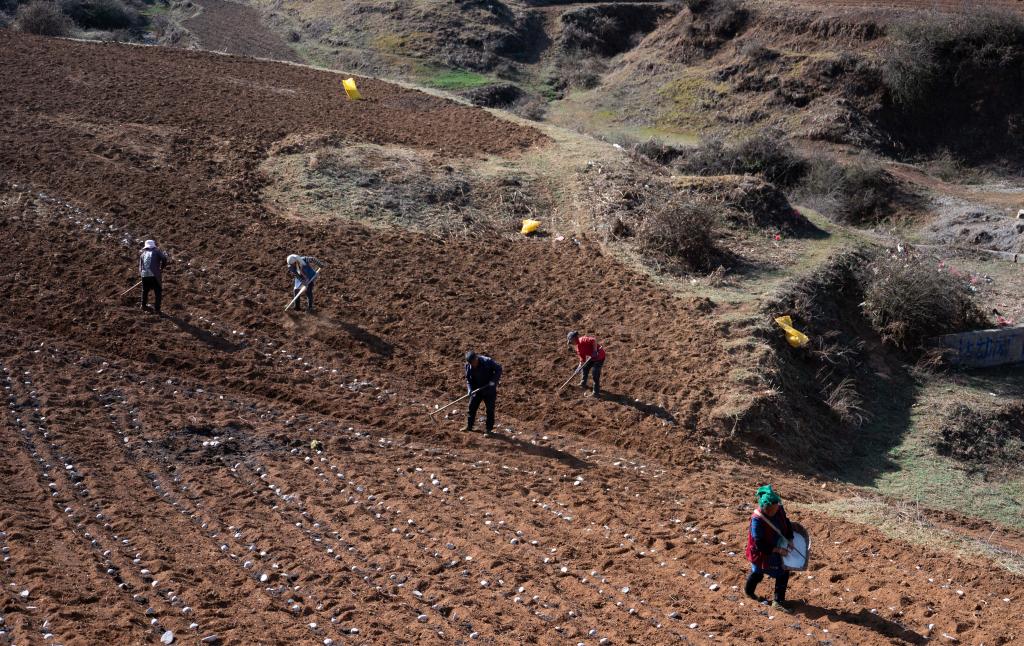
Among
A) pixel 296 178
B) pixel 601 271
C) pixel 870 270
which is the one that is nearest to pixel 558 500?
pixel 601 271

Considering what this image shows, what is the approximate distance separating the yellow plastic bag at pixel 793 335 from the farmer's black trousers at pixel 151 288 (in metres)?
9.80

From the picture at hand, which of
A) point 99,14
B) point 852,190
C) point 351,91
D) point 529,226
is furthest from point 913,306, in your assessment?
point 99,14

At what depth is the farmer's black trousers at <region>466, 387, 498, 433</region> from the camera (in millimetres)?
11992

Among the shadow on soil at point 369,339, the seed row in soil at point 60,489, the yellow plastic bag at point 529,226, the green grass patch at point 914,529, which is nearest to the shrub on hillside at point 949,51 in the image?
the yellow plastic bag at point 529,226

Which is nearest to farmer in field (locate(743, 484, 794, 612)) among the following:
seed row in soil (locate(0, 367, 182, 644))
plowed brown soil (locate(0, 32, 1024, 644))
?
plowed brown soil (locate(0, 32, 1024, 644))

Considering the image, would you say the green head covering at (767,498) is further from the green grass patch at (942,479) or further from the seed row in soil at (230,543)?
the green grass patch at (942,479)

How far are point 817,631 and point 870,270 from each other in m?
11.1

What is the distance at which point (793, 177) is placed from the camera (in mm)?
26031

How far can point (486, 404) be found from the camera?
12.1 meters

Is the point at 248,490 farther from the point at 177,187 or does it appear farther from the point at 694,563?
the point at 177,187

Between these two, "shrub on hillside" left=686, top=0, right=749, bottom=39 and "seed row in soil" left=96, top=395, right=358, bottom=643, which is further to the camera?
"shrub on hillside" left=686, top=0, right=749, bottom=39

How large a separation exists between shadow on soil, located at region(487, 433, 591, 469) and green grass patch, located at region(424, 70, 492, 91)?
75.7ft

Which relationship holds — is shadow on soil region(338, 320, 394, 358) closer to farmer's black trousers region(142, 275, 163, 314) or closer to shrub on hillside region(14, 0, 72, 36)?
farmer's black trousers region(142, 275, 163, 314)

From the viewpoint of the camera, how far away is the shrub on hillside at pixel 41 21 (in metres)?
32.5
